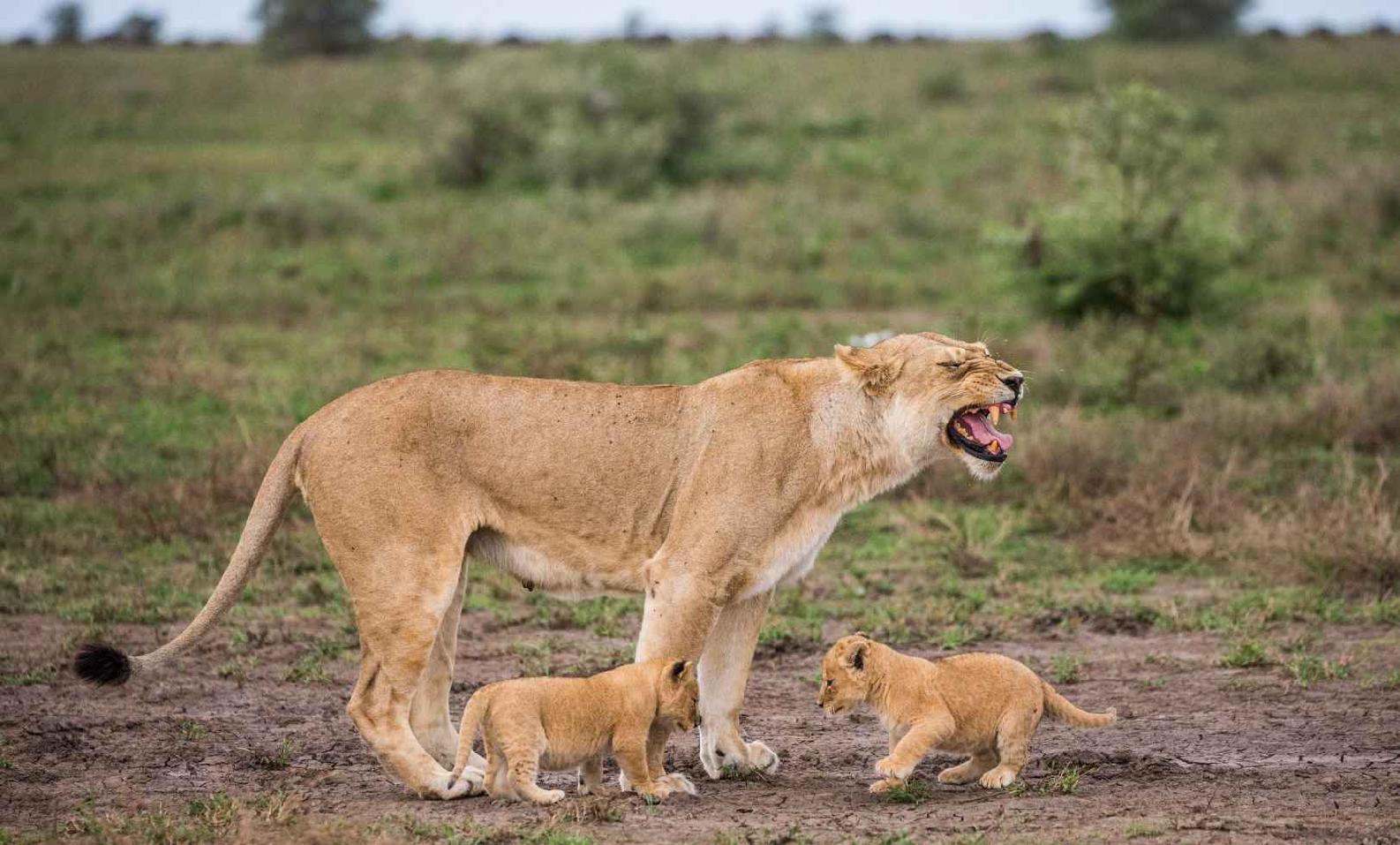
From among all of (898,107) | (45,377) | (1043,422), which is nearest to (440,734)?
(1043,422)

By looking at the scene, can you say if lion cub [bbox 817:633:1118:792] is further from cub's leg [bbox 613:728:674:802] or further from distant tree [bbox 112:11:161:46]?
distant tree [bbox 112:11:161:46]

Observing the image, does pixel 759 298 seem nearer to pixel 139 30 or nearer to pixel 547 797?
pixel 547 797

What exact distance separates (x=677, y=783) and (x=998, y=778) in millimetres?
1124

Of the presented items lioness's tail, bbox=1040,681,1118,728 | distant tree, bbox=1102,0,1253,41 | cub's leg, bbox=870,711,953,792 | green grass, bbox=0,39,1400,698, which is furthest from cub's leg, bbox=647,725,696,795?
distant tree, bbox=1102,0,1253,41

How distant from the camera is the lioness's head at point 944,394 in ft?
19.0

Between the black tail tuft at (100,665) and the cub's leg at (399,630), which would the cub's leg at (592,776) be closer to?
the cub's leg at (399,630)

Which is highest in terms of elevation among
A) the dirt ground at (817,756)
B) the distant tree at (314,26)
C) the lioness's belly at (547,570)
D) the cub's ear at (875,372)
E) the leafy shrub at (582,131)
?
the distant tree at (314,26)

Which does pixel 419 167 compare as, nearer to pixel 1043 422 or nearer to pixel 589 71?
pixel 589 71

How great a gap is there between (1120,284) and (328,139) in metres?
16.0

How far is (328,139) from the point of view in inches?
1038

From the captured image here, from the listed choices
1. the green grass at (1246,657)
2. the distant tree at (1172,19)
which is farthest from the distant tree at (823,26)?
the green grass at (1246,657)

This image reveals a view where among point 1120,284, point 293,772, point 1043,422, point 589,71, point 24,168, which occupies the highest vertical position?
point 589,71

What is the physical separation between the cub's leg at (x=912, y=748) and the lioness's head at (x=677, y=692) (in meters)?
0.70

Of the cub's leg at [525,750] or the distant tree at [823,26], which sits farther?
the distant tree at [823,26]
